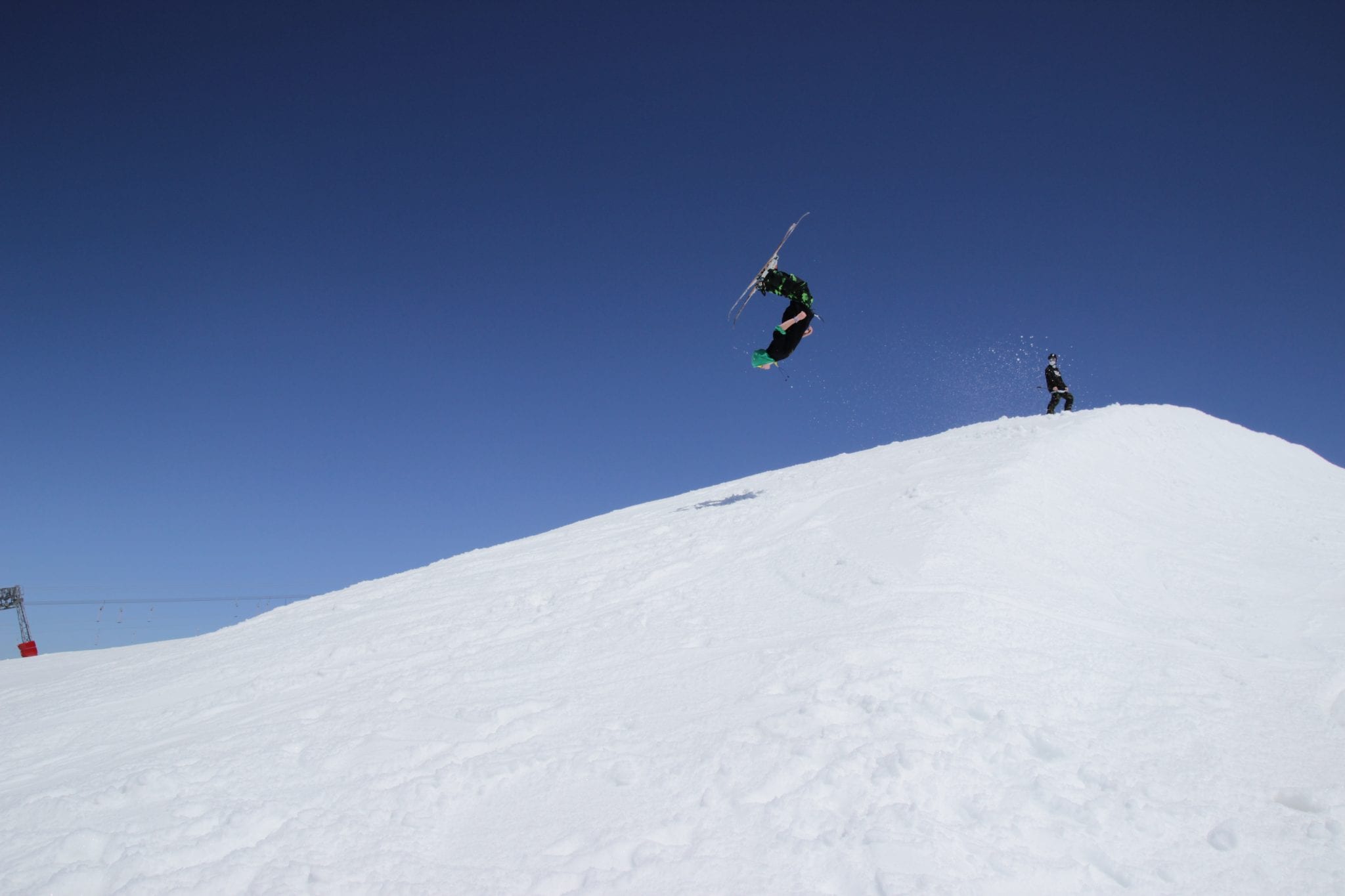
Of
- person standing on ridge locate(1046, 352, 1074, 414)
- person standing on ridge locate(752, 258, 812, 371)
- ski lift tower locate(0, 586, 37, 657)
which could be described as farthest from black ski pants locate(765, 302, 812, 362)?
ski lift tower locate(0, 586, 37, 657)

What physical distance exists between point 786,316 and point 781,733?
8023 mm

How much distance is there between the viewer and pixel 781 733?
3.86 meters

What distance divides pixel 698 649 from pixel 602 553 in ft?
14.8

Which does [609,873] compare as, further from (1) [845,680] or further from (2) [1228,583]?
(2) [1228,583]

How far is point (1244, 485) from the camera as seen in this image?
10430 mm

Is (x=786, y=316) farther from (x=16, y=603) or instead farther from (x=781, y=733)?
(x=16, y=603)

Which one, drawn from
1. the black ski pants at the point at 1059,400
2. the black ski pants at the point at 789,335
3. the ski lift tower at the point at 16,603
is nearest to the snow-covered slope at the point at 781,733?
the black ski pants at the point at 789,335

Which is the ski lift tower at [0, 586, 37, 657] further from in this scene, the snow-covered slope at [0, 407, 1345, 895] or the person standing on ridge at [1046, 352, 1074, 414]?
the person standing on ridge at [1046, 352, 1074, 414]

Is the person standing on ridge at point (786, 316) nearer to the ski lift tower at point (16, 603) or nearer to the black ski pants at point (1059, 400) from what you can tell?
the black ski pants at point (1059, 400)

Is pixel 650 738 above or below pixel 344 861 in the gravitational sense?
above

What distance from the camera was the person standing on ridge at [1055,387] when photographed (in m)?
16.1

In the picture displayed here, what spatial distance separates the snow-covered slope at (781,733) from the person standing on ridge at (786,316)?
370cm

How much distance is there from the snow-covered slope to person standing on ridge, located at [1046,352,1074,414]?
829cm

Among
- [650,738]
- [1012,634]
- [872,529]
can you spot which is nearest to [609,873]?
[650,738]
